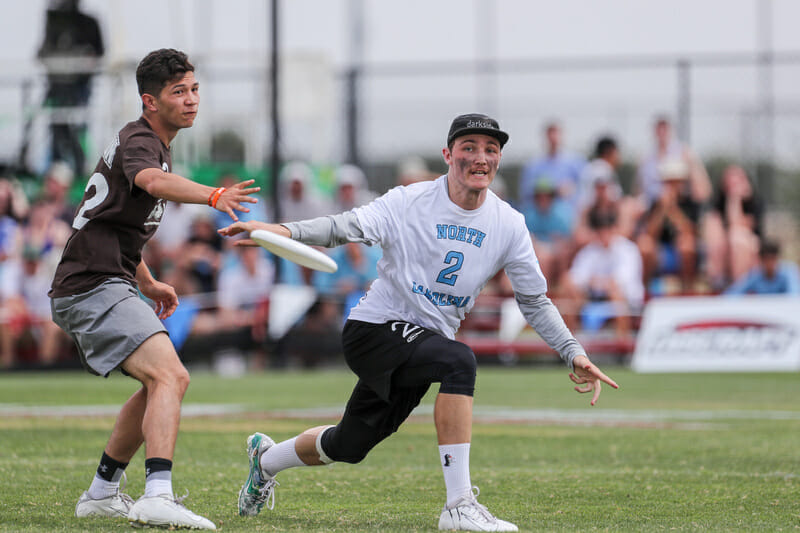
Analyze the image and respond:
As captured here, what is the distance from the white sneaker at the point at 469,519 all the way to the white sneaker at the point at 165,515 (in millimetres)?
1016

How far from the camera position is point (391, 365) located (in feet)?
18.1

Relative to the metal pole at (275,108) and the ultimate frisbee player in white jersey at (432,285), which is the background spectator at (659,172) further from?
the ultimate frisbee player in white jersey at (432,285)

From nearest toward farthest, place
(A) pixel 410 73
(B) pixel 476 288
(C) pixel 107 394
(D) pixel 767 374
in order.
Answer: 1. (B) pixel 476 288
2. (C) pixel 107 394
3. (D) pixel 767 374
4. (A) pixel 410 73

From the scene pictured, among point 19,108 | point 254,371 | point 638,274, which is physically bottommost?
point 254,371

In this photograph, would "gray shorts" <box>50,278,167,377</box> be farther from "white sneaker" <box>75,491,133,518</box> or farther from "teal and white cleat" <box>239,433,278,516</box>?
"teal and white cleat" <box>239,433,278,516</box>

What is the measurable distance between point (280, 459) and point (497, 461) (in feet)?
8.10

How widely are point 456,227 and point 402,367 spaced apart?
696mm

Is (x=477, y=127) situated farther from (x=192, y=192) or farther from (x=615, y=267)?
(x=615, y=267)

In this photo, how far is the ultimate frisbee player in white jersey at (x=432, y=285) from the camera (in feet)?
17.9

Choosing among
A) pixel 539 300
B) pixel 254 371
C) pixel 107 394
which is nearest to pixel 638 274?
pixel 254 371

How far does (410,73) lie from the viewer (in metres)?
24.3

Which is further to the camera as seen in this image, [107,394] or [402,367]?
[107,394]

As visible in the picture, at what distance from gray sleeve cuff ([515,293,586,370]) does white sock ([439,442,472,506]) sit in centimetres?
79

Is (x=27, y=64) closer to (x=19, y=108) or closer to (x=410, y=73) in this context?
(x=19, y=108)
